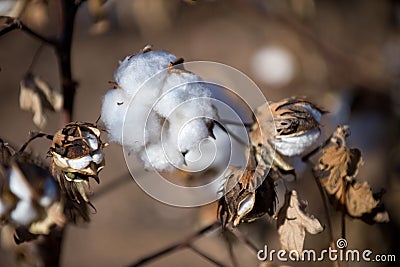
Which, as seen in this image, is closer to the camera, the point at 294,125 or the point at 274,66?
the point at 294,125

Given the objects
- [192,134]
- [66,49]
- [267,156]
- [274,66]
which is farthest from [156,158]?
[274,66]

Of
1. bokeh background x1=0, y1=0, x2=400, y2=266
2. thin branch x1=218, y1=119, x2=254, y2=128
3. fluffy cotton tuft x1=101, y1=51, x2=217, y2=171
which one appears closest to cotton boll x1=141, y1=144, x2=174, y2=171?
fluffy cotton tuft x1=101, y1=51, x2=217, y2=171

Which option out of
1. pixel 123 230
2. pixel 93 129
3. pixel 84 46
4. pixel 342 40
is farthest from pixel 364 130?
pixel 93 129

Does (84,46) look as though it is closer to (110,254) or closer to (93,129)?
(110,254)

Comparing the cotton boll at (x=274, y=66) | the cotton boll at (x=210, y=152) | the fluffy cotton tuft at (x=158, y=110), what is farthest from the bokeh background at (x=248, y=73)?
the fluffy cotton tuft at (x=158, y=110)

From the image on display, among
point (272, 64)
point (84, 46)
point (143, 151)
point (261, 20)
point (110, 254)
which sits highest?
point (143, 151)

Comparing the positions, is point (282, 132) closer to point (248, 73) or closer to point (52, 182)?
point (52, 182)
